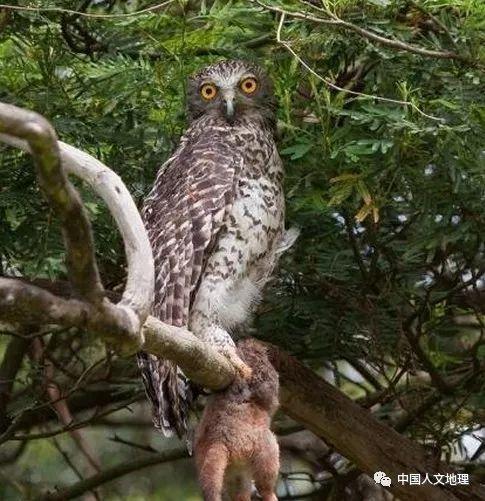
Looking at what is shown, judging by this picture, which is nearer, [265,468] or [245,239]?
[265,468]

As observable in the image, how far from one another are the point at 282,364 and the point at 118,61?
0.92m

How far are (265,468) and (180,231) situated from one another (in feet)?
3.18

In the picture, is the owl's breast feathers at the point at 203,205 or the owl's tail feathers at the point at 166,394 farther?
the owl's breast feathers at the point at 203,205

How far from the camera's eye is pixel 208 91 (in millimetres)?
4281

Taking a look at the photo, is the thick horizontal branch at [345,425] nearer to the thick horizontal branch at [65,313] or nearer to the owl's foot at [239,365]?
the owl's foot at [239,365]

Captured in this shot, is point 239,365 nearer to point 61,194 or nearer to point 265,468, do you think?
point 265,468

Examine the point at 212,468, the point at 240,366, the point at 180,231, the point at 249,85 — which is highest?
the point at 249,85

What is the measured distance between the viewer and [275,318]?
4.17m

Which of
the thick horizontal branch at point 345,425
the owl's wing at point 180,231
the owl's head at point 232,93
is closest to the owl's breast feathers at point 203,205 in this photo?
the owl's wing at point 180,231

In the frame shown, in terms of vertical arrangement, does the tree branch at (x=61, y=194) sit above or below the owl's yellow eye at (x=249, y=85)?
below

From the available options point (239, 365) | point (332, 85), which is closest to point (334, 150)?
point (332, 85)

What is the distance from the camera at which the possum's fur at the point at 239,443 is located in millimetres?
3082

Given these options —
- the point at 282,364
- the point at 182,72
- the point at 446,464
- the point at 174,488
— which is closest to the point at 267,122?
the point at 182,72

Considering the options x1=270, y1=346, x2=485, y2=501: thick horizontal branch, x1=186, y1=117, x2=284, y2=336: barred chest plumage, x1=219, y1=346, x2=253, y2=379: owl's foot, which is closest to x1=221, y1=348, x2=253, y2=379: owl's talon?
x1=219, y1=346, x2=253, y2=379: owl's foot
